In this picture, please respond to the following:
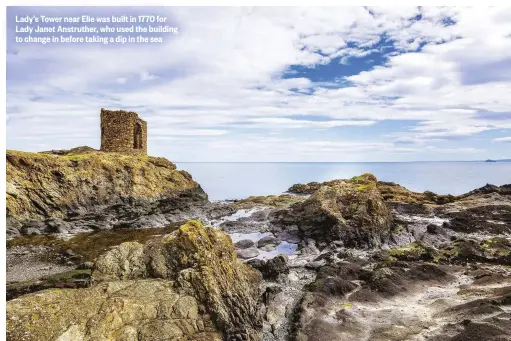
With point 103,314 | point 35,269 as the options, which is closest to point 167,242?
point 103,314

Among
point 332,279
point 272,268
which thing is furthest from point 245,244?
point 332,279

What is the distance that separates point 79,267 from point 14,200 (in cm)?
1665

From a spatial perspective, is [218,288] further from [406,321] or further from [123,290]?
[406,321]

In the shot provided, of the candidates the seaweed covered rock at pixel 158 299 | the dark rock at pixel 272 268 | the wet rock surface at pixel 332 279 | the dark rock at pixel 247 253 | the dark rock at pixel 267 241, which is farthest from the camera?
the dark rock at pixel 267 241

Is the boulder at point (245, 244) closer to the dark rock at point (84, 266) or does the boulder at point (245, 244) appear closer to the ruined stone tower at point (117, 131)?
the dark rock at point (84, 266)

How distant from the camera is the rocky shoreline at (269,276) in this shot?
10570 millimetres

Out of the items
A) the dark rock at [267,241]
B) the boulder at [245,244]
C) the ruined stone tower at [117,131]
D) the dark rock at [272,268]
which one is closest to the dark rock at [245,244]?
the boulder at [245,244]

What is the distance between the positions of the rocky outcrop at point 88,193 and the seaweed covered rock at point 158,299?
2008cm

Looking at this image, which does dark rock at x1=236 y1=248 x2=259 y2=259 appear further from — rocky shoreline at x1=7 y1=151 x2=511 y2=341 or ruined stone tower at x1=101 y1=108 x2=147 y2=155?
ruined stone tower at x1=101 y1=108 x2=147 y2=155

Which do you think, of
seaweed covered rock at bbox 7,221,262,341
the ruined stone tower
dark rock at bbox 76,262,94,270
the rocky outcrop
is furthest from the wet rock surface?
the ruined stone tower

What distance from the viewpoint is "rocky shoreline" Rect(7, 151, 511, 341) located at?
416 inches

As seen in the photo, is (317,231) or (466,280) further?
(317,231)

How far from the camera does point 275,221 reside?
1331 inches

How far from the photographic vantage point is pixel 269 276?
19.1 m
